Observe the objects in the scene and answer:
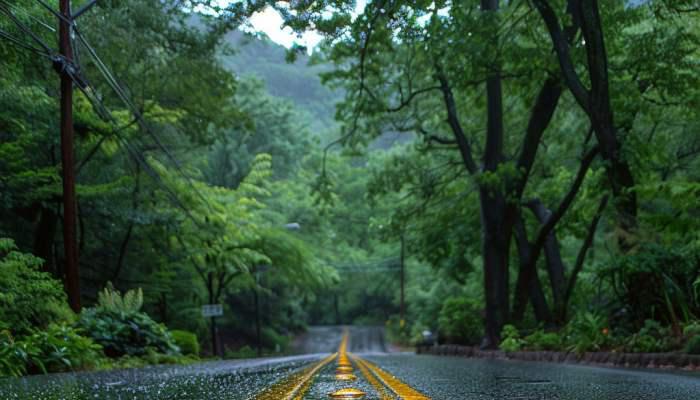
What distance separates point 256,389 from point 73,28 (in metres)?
10.2

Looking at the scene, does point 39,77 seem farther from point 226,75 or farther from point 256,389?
point 256,389

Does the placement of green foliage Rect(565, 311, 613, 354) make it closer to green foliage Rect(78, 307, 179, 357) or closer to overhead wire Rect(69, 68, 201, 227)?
green foliage Rect(78, 307, 179, 357)

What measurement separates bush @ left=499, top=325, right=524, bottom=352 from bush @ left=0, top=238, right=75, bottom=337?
9003 mm

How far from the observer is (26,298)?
10.9 metres

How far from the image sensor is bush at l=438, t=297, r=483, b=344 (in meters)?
23.0

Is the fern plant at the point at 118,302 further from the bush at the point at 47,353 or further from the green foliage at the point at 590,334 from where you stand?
the green foliage at the point at 590,334

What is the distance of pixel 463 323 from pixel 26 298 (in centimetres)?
1564

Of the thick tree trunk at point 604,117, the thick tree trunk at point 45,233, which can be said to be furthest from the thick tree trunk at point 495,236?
the thick tree trunk at point 45,233

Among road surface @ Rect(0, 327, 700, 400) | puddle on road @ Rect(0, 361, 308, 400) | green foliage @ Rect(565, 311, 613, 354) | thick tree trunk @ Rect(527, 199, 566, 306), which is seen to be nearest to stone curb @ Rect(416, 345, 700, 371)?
green foliage @ Rect(565, 311, 613, 354)

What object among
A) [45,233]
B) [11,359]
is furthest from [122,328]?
[45,233]

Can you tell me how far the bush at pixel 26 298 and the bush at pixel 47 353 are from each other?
1.77 feet

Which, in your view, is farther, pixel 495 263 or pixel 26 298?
pixel 495 263

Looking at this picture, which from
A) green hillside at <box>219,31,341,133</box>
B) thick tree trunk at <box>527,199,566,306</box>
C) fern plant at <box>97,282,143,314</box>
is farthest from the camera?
green hillside at <box>219,31,341,133</box>

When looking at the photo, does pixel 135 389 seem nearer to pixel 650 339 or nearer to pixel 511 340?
pixel 650 339
